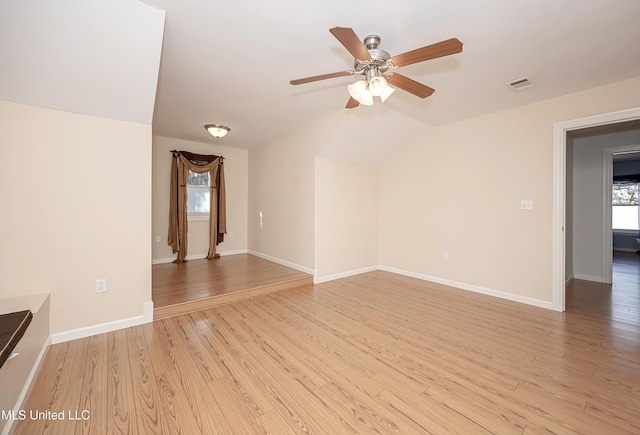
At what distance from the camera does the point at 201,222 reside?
18.7ft

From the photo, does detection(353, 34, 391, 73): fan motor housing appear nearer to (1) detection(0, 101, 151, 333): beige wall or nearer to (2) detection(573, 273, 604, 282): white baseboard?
(1) detection(0, 101, 151, 333): beige wall

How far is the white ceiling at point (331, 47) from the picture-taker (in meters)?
1.74

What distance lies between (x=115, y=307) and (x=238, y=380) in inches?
63.7

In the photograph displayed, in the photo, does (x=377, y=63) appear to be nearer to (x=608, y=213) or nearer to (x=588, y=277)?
(x=608, y=213)

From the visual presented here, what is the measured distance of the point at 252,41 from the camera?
6.88 ft

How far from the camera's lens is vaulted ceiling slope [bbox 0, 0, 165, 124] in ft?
5.54

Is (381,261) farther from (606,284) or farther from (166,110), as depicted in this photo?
(166,110)

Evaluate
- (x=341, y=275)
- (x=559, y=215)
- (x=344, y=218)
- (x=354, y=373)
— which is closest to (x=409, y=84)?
(x=354, y=373)

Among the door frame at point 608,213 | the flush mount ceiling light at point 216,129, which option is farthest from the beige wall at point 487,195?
the flush mount ceiling light at point 216,129

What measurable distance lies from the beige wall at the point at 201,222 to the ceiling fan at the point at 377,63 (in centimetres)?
438

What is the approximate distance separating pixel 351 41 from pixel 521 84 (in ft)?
7.65

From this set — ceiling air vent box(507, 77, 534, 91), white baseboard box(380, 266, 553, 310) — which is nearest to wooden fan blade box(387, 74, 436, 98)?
ceiling air vent box(507, 77, 534, 91)

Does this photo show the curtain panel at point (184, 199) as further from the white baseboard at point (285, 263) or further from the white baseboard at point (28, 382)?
the white baseboard at point (28, 382)

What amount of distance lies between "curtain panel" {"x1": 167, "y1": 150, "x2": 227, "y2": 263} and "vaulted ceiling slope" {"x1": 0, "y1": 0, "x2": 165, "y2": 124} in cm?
293
